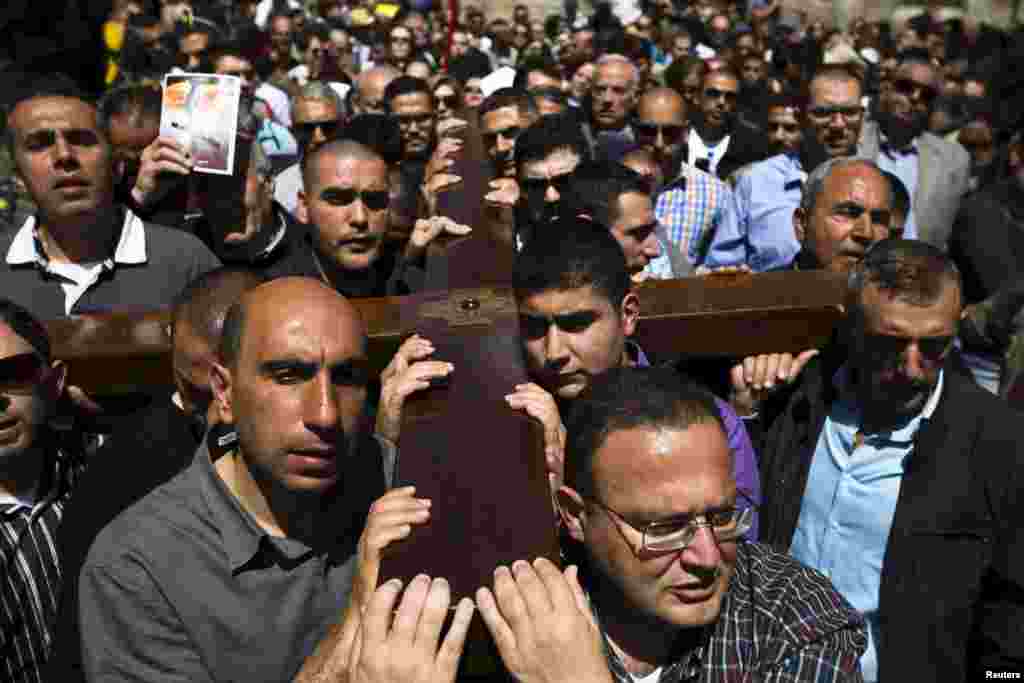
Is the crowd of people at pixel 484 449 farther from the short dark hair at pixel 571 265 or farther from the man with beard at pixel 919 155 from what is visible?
the man with beard at pixel 919 155

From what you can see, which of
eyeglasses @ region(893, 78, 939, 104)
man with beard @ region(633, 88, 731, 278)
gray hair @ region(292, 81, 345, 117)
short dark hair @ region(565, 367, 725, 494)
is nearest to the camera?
short dark hair @ region(565, 367, 725, 494)

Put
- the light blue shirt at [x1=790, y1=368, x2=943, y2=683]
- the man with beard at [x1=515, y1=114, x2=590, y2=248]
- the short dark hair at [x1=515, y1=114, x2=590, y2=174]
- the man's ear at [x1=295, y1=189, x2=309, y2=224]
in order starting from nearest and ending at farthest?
1. the light blue shirt at [x1=790, y1=368, x2=943, y2=683]
2. the man with beard at [x1=515, y1=114, x2=590, y2=248]
3. the short dark hair at [x1=515, y1=114, x2=590, y2=174]
4. the man's ear at [x1=295, y1=189, x2=309, y2=224]

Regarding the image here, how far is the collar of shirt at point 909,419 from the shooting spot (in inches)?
114

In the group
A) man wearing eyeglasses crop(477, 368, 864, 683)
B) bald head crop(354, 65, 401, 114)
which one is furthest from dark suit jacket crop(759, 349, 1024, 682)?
bald head crop(354, 65, 401, 114)

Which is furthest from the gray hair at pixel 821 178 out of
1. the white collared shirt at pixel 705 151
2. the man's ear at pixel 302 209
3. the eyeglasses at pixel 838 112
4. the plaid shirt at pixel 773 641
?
the white collared shirt at pixel 705 151

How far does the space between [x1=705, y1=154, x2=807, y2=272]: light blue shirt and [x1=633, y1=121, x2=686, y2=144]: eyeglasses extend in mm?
505

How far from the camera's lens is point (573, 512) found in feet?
6.26

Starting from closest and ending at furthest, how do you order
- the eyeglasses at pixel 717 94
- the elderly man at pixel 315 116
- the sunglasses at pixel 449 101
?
the elderly man at pixel 315 116, the eyeglasses at pixel 717 94, the sunglasses at pixel 449 101

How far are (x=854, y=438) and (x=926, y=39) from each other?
583 inches

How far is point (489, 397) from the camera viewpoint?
191 cm

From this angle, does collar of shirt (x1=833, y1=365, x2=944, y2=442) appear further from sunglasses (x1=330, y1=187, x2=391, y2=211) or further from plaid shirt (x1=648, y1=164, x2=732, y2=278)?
plaid shirt (x1=648, y1=164, x2=732, y2=278)

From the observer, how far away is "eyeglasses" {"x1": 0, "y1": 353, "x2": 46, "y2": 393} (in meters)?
2.46

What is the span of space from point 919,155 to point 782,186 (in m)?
1.78

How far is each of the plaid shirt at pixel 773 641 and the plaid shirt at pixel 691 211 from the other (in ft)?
12.9
